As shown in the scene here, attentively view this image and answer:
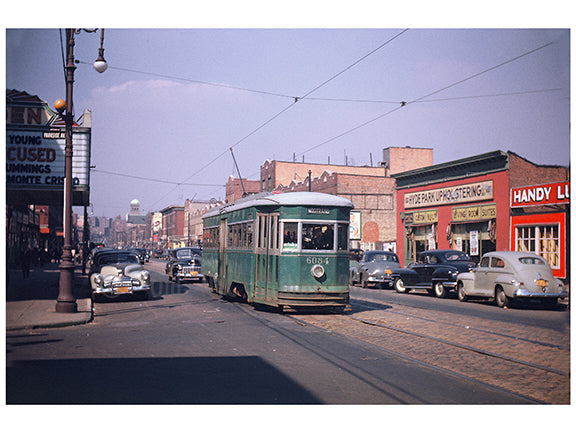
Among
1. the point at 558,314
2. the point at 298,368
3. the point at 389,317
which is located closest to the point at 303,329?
the point at 389,317

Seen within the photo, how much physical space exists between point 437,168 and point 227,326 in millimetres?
28216

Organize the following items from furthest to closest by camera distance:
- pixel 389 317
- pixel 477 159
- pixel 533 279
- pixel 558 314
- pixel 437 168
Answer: pixel 437 168, pixel 477 159, pixel 533 279, pixel 558 314, pixel 389 317

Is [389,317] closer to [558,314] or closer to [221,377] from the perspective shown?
[558,314]

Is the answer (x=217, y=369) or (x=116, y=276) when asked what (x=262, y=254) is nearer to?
(x=116, y=276)

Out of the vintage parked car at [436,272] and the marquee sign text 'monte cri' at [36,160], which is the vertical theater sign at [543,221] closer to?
the vintage parked car at [436,272]

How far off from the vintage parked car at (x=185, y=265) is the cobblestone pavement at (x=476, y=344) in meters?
14.3

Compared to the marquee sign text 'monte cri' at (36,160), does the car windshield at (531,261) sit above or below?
below

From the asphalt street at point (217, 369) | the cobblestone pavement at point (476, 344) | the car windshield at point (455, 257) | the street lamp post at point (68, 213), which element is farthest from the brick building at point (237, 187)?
the asphalt street at point (217, 369)

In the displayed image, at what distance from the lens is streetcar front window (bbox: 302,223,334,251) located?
49.4 feet

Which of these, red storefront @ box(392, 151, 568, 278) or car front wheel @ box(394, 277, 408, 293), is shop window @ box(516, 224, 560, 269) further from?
car front wheel @ box(394, 277, 408, 293)

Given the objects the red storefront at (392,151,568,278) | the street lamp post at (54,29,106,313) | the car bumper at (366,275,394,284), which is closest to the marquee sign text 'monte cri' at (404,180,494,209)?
the red storefront at (392,151,568,278)

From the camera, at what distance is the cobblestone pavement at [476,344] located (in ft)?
26.2

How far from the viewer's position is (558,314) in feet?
53.7

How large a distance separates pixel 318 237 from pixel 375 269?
13.0m
